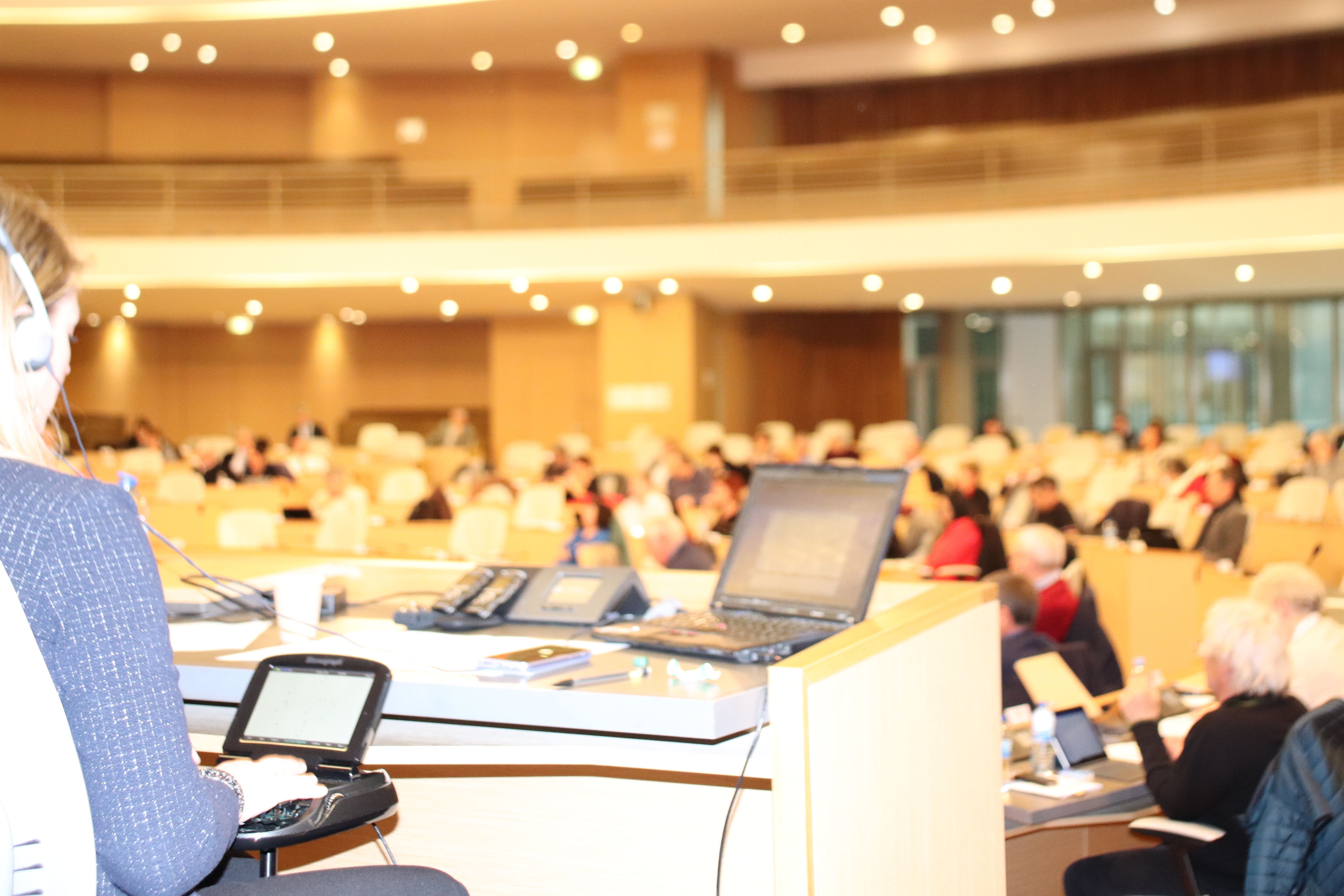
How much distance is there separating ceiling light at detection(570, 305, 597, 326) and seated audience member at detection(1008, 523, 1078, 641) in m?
11.6

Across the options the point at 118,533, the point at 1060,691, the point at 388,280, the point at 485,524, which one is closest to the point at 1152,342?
the point at 388,280

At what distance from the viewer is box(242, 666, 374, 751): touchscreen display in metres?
1.71

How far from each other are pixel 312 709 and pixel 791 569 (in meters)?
0.78

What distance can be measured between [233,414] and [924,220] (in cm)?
1142

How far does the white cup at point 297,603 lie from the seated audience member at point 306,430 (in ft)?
41.6

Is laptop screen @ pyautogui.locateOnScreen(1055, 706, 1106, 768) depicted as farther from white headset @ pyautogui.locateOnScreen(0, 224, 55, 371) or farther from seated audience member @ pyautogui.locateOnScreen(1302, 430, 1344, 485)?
seated audience member @ pyautogui.locateOnScreen(1302, 430, 1344, 485)

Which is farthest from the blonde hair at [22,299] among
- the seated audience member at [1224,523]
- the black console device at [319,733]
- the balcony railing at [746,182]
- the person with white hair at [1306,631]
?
the balcony railing at [746,182]

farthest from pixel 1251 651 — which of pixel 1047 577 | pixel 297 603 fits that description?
pixel 297 603

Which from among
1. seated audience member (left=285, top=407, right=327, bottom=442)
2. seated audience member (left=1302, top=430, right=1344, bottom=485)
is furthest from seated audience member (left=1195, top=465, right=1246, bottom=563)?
seated audience member (left=285, top=407, right=327, bottom=442)

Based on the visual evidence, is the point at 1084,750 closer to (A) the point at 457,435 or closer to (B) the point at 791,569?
(B) the point at 791,569

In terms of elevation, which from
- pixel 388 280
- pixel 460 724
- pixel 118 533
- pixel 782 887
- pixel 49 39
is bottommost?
pixel 782 887

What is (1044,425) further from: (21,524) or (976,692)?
(21,524)

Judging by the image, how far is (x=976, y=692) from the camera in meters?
1.97

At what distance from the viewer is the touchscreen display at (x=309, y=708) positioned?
1705mm
